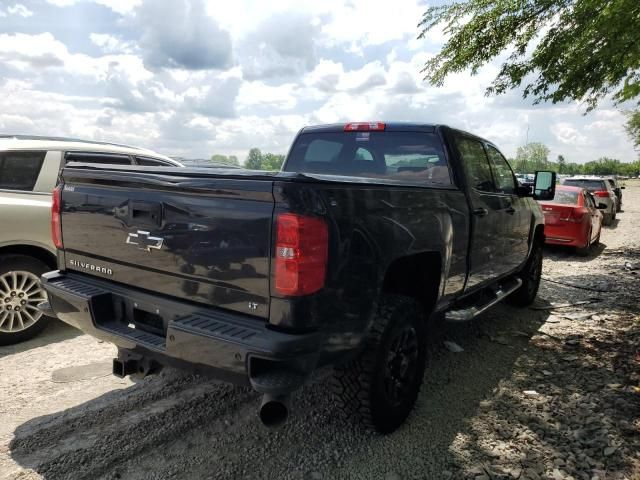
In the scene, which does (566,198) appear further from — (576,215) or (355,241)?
(355,241)

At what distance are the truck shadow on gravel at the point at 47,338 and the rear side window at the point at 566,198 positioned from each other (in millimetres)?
9461

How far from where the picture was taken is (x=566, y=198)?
10352 millimetres

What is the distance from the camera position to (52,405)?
3.33 meters

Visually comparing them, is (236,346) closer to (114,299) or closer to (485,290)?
(114,299)

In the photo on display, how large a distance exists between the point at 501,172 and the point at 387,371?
9.91 ft

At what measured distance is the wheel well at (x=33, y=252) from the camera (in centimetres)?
440

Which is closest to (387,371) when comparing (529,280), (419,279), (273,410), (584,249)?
(419,279)

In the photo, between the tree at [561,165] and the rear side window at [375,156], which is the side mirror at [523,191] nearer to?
the rear side window at [375,156]

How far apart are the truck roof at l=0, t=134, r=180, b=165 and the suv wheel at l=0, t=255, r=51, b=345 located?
3.54 feet

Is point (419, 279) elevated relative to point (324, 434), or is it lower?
elevated

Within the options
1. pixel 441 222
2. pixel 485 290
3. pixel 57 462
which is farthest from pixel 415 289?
pixel 57 462

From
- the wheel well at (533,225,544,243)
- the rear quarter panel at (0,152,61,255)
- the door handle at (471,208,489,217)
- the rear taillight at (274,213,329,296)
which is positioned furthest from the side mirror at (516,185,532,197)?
the rear quarter panel at (0,152,61,255)

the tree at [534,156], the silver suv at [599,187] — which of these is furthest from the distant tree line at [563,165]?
the silver suv at [599,187]

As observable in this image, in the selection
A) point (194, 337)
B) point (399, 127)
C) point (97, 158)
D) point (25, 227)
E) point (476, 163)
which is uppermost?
point (399, 127)
